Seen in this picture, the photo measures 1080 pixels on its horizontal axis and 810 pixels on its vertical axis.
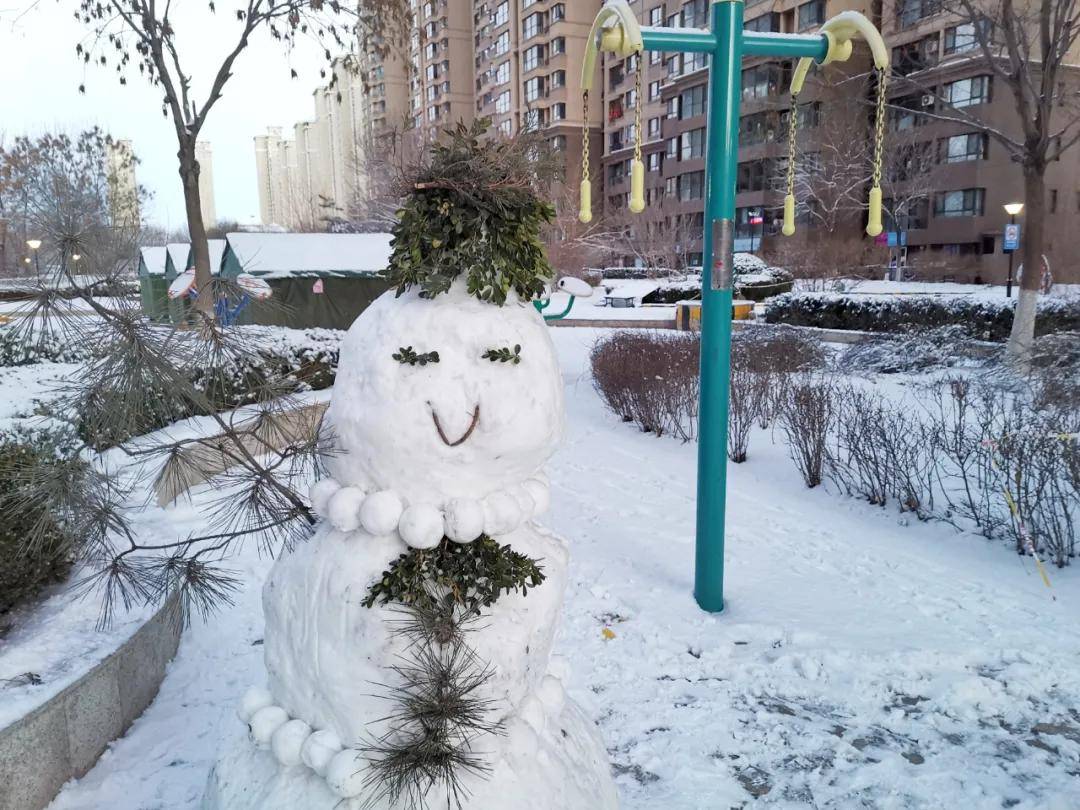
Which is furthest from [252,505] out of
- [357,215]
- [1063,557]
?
[357,215]

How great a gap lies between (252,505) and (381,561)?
0.57 metres

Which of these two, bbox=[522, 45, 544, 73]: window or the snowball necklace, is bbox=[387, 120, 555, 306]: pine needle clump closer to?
the snowball necklace

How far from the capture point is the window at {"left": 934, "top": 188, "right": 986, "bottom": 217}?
3028 centimetres

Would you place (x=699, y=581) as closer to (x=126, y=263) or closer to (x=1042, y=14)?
(x=126, y=263)

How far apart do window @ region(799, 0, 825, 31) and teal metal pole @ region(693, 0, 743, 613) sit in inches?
1318

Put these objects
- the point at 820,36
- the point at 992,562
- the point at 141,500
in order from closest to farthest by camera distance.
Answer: the point at 820,36
the point at 992,562
the point at 141,500

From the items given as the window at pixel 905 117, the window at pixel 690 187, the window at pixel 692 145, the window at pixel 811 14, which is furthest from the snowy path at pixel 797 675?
the window at pixel 692 145

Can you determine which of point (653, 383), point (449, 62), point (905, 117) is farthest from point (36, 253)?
point (449, 62)

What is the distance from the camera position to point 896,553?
17.0ft

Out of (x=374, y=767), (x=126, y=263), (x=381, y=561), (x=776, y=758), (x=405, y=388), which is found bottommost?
(x=776, y=758)

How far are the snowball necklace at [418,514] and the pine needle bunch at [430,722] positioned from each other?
20 cm

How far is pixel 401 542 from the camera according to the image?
2.06 meters

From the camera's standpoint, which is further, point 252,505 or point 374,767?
point 252,505

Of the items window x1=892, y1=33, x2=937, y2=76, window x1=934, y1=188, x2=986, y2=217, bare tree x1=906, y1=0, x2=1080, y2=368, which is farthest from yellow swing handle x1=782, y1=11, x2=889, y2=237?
window x1=934, y1=188, x2=986, y2=217
